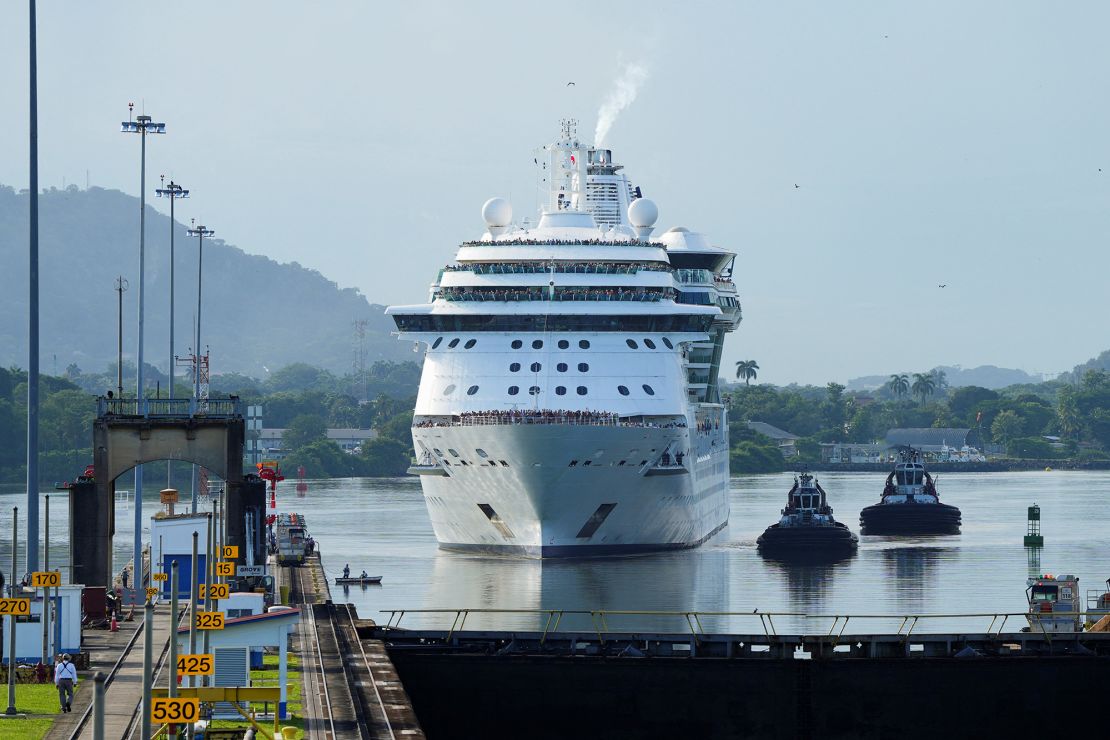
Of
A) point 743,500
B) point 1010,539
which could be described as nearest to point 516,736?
point 1010,539

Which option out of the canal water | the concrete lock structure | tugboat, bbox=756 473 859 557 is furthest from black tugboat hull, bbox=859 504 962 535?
the concrete lock structure

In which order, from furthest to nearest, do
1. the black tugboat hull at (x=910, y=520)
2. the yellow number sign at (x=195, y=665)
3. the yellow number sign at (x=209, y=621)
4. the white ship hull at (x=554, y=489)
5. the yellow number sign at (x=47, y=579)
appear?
the black tugboat hull at (x=910, y=520), the white ship hull at (x=554, y=489), the yellow number sign at (x=47, y=579), the yellow number sign at (x=209, y=621), the yellow number sign at (x=195, y=665)

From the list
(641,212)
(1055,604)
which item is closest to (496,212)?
(641,212)

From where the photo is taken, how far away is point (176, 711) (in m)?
29.9

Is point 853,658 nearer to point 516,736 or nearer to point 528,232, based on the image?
point 516,736

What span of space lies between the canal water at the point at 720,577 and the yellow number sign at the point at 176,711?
25549 millimetres

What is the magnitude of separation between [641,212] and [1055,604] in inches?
1801

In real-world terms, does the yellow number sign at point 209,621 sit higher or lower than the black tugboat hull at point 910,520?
higher

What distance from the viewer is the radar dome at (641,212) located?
104m

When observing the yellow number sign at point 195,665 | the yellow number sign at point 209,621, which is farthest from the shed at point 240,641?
the yellow number sign at point 195,665

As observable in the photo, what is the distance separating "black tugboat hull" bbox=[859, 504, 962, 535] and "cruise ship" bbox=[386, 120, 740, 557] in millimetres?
24775

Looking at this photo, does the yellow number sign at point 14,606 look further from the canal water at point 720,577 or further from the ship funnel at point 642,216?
the ship funnel at point 642,216

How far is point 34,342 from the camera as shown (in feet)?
169

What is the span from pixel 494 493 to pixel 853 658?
34.7m
